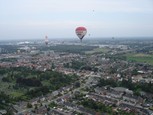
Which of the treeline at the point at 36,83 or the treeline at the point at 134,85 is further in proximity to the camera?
the treeline at the point at 134,85

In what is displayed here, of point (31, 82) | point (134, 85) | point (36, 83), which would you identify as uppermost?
point (31, 82)

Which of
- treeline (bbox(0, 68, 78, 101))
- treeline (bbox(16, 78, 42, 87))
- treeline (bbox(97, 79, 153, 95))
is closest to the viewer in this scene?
treeline (bbox(0, 68, 78, 101))

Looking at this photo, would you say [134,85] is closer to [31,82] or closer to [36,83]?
[36,83]

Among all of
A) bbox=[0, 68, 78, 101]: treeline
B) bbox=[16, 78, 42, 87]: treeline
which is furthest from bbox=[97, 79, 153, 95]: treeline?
bbox=[16, 78, 42, 87]: treeline

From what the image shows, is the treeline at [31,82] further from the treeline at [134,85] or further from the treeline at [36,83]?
the treeline at [134,85]

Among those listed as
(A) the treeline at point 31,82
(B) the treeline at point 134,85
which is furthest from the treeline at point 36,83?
(B) the treeline at point 134,85

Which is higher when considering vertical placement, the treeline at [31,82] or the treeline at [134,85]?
the treeline at [31,82]

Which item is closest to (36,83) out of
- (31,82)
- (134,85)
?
(31,82)

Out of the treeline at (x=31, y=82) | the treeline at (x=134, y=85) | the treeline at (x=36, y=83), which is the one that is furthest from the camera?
the treeline at (x=31, y=82)

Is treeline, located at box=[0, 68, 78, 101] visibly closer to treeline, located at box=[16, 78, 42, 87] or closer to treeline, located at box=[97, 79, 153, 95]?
treeline, located at box=[16, 78, 42, 87]

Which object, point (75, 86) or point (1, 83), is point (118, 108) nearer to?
point (75, 86)

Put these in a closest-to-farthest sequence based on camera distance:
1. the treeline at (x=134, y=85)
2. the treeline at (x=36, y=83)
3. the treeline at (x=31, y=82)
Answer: the treeline at (x=36, y=83), the treeline at (x=134, y=85), the treeline at (x=31, y=82)
